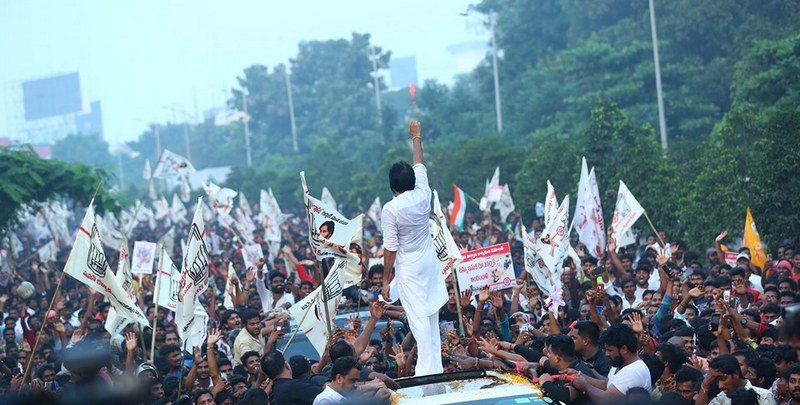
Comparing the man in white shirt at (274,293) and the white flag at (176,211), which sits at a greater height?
the white flag at (176,211)

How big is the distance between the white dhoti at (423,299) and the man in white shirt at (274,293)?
4759mm

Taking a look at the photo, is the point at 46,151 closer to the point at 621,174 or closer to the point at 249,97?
the point at 249,97

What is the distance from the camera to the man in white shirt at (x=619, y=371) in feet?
23.6

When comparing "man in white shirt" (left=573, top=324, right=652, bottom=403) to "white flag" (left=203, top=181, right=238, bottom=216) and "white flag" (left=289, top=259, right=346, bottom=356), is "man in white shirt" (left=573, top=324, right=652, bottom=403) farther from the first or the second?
"white flag" (left=203, top=181, right=238, bottom=216)

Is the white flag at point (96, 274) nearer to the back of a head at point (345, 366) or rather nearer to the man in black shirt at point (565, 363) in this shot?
the back of a head at point (345, 366)

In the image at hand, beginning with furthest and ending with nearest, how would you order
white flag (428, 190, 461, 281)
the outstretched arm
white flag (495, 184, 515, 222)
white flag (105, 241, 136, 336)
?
white flag (495, 184, 515, 222), white flag (105, 241, 136, 336), white flag (428, 190, 461, 281), the outstretched arm

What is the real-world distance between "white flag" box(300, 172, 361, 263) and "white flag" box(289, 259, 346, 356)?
0.12 metres

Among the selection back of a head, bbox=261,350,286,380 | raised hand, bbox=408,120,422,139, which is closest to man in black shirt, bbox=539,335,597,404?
back of a head, bbox=261,350,286,380

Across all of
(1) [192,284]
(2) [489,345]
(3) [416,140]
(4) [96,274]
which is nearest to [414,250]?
(2) [489,345]

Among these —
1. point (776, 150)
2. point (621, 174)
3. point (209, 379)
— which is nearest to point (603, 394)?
point (209, 379)

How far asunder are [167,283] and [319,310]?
13.0 feet

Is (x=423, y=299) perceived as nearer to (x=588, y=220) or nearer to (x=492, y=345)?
(x=492, y=345)

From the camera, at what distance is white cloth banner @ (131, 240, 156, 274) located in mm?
19359

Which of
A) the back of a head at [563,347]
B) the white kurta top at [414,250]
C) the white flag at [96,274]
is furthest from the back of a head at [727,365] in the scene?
the white flag at [96,274]
